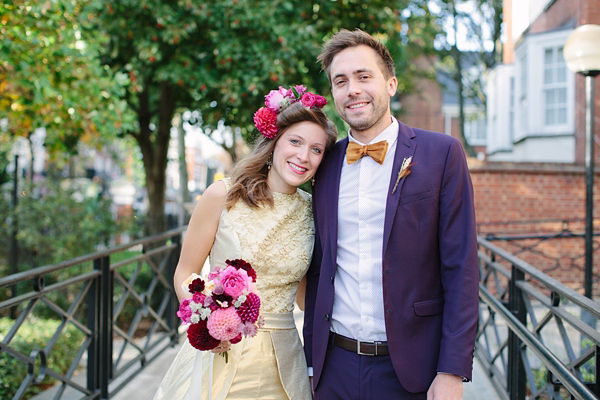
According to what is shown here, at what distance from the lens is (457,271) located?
2.14m

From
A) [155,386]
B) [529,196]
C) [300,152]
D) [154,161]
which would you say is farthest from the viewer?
[154,161]

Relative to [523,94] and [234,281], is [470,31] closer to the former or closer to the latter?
[523,94]

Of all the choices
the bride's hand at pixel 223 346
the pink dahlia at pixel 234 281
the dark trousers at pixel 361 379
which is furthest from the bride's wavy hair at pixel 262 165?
the dark trousers at pixel 361 379

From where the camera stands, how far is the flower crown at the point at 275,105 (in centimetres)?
270

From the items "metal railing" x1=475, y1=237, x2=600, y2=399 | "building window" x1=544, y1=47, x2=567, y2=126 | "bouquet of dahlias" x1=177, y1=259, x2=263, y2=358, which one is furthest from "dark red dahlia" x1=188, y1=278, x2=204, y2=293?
"building window" x1=544, y1=47, x2=567, y2=126

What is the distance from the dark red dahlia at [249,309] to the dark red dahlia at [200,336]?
A: 0.49 feet

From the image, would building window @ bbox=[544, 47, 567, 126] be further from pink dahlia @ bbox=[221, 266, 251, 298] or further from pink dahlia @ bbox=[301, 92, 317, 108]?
pink dahlia @ bbox=[221, 266, 251, 298]

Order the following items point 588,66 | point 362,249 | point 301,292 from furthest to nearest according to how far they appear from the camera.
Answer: point 588,66 → point 301,292 → point 362,249

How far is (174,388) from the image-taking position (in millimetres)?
2549

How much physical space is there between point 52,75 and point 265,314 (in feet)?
11.4

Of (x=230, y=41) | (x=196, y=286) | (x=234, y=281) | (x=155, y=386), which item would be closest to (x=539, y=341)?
(x=234, y=281)

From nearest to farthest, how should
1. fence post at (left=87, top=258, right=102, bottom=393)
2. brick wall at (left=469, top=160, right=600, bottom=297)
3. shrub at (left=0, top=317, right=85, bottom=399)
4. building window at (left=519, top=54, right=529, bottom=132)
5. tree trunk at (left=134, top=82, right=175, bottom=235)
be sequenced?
fence post at (left=87, top=258, right=102, bottom=393) → shrub at (left=0, top=317, right=85, bottom=399) → brick wall at (left=469, top=160, right=600, bottom=297) → tree trunk at (left=134, top=82, right=175, bottom=235) → building window at (left=519, top=54, right=529, bottom=132)

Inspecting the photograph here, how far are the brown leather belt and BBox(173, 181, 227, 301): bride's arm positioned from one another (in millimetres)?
797

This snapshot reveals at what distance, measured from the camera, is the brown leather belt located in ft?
7.43
